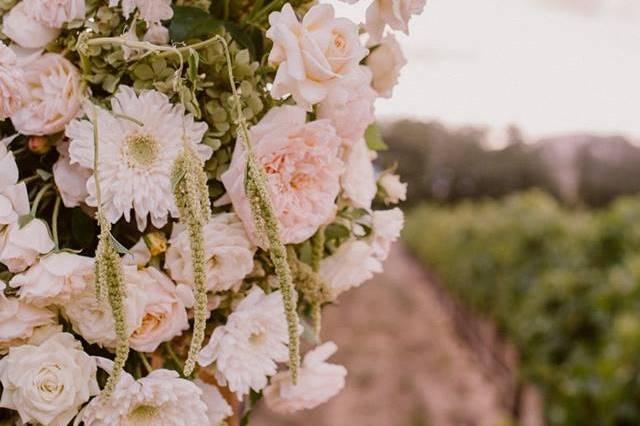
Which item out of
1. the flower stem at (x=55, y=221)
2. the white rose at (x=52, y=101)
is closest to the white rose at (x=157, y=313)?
the flower stem at (x=55, y=221)

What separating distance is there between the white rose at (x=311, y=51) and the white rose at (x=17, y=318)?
40 cm

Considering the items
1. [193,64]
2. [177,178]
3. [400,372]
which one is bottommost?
[400,372]

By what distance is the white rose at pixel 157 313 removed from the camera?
41.1 inches

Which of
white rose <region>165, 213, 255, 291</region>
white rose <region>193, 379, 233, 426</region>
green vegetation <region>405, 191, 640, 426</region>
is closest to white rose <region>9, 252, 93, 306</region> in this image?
white rose <region>165, 213, 255, 291</region>

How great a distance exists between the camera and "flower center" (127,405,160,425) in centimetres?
102

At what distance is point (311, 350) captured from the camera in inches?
50.9

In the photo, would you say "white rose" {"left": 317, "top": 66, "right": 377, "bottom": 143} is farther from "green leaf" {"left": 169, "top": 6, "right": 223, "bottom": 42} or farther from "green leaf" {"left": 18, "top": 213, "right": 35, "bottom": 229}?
Result: "green leaf" {"left": 18, "top": 213, "right": 35, "bottom": 229}

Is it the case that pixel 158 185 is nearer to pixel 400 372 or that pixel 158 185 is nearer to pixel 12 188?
pixel 12 188

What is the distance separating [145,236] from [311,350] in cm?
37

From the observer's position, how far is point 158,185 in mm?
1014

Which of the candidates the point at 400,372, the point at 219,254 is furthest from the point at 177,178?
the point at 400,372

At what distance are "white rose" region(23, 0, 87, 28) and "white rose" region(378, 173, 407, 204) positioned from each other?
1.85 feet

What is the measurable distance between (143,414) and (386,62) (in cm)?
63

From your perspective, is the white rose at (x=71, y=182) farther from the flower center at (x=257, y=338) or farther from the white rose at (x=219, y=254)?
the flower center at (x=257, y=338)
